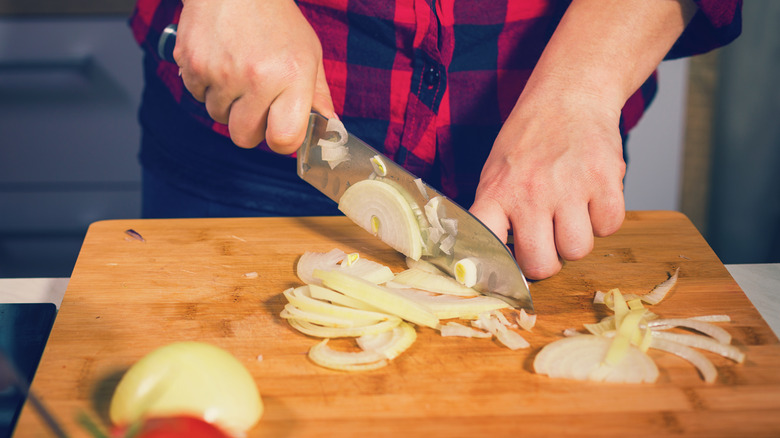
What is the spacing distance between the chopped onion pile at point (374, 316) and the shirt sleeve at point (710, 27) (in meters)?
0.56

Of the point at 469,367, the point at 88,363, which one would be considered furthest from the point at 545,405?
the point at 88,363

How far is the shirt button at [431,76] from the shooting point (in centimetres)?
109

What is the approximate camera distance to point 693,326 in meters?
0.91

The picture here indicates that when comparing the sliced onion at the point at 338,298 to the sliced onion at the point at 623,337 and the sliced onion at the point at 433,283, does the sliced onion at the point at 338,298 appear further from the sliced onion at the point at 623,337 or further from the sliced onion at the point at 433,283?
the sliced onion at the point at 623,337

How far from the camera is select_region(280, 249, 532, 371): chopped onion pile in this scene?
2.85 ft

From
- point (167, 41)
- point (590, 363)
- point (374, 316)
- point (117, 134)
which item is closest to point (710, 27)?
point (590, 363)

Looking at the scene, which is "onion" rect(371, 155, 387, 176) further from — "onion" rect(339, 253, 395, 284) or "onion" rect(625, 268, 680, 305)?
"onion" rect(625, 268, 680, 305)

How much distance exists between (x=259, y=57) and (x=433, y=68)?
0.30 m

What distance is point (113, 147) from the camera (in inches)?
88.3

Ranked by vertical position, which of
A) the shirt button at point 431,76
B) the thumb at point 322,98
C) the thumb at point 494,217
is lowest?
the thumb at point 494,217

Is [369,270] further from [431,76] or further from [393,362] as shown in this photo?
[431,76]

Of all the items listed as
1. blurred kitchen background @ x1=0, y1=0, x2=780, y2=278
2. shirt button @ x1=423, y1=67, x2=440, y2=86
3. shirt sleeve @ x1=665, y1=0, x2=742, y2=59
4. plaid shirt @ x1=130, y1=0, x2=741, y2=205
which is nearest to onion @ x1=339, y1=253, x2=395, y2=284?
plaid shirt @ x1=130, y1=0, x2=741, y2=205

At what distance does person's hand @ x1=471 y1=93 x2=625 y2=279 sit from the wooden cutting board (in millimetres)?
100

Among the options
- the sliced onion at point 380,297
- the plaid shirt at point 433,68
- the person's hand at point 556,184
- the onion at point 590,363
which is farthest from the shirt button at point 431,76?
the onion at point 590,363
